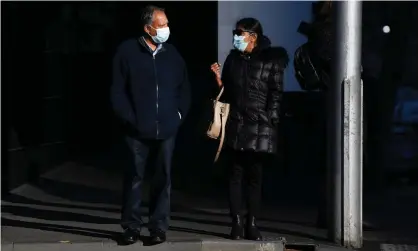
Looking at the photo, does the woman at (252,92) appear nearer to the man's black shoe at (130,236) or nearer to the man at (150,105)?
the man at (150,105)

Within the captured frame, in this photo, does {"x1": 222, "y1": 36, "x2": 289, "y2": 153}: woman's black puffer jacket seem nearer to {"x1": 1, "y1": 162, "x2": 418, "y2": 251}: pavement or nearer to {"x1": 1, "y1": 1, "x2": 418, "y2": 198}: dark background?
{"x1": 1, "y1": 162, "x2": 418, "y2": 251}: pavement

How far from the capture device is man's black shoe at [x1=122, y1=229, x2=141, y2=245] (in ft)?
20.8

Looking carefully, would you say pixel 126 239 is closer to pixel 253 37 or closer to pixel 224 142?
pixel 224 142

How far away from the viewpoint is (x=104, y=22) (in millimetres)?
12242

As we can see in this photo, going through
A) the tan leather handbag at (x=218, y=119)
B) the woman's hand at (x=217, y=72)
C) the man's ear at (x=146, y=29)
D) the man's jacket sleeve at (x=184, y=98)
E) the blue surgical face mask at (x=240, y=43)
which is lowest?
the tan leather handbag at (x=218, y=119)

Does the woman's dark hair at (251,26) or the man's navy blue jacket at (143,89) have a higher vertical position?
the woman's dark hair at (251,26)

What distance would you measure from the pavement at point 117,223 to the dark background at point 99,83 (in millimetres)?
837

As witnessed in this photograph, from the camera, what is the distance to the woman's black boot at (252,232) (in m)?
6.47

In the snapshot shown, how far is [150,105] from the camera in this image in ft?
20.4

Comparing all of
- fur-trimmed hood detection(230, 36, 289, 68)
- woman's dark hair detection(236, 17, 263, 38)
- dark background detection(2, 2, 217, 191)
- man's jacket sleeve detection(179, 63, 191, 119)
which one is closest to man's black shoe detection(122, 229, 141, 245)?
man's jacket sleeve detection(179, 63, 191, 119)

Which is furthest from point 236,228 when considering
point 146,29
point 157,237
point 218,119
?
point 146,29

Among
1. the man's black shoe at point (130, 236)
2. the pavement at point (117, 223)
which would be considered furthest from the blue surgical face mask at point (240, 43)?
the man's black shoe at point (130, 236)

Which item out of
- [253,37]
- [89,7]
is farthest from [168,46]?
[89,7]

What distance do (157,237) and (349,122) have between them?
5.61 ft
